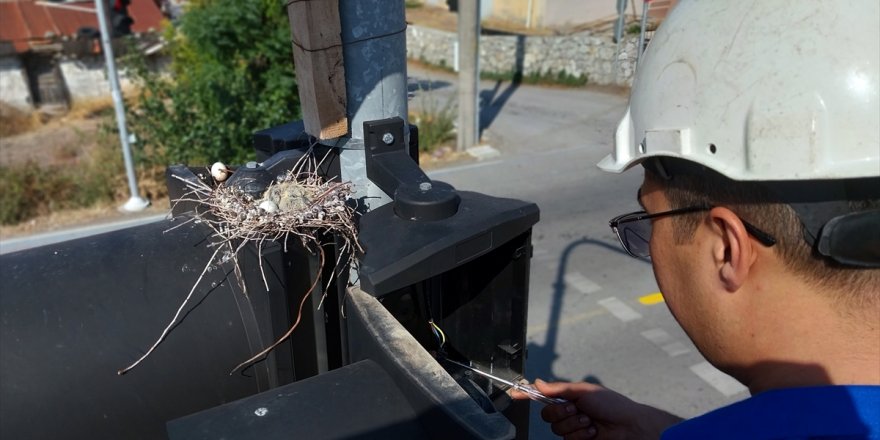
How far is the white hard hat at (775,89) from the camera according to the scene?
996 millimetres

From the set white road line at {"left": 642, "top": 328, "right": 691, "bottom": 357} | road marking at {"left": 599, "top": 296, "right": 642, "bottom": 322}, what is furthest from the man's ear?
road marking at {"left": 599, "top": 296, "right": 642, "bottom": 322}

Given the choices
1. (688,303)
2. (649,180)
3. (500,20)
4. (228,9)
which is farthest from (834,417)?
(500,20)

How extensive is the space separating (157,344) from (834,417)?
1.29 m

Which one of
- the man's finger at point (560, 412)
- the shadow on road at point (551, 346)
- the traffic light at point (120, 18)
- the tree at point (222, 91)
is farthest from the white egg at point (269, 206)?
the traffic light at point (120, 18)

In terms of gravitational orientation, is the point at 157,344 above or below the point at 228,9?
below

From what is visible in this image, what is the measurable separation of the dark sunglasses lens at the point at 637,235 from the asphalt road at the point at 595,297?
562mm

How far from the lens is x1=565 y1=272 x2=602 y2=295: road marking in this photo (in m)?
5.80

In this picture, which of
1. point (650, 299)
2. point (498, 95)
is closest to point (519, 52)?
point (498, 95)

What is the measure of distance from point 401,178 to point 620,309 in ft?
13.7

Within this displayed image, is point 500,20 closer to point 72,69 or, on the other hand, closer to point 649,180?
point 72,69

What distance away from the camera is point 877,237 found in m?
0.99

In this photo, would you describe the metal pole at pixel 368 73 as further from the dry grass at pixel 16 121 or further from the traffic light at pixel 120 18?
the dry grass at pixel 16 121

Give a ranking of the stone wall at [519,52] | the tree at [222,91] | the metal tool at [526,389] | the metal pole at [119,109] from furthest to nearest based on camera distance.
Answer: the stone wall at [519,52] → the tree at [222,91] → the metal pole at [119,109] → the metal tool at [526,389]

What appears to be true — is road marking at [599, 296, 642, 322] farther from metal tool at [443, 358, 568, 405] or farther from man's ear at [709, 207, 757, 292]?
man's ear at [709, 207, 757, 292]
